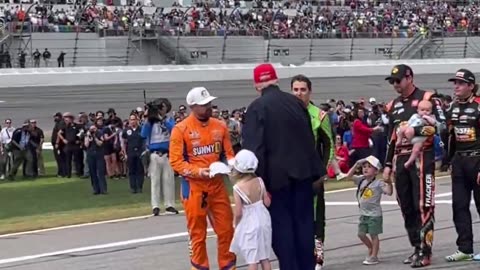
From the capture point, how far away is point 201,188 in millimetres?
7730

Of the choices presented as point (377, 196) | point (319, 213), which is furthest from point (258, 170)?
point (377, 196)

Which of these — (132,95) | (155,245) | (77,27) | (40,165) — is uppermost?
(77,27)

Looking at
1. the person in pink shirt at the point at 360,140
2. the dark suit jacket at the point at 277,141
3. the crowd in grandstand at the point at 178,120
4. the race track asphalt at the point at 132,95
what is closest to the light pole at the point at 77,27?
the race track asphalt at the point at 132,95

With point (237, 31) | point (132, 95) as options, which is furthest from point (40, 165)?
point (237, 31)

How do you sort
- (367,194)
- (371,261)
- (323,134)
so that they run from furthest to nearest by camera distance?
(367,194) < (371,261) < (323,134)

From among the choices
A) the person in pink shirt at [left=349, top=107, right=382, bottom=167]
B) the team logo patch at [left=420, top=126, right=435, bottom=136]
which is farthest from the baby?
the person in pink shirt at [left=349, top=107, right=382, bottom=167]

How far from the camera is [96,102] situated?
117ft

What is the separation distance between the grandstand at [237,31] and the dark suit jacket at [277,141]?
3440 centimetres

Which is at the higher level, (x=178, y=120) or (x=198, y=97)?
(x=198, y=97)

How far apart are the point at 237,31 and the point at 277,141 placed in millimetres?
41090

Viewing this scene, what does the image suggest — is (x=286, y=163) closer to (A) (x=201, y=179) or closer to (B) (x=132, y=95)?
(A) (x=201, y=179)

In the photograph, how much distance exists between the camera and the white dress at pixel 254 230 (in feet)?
22.2

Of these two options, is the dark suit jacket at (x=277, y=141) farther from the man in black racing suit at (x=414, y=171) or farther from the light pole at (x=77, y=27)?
the light pole at (x=77, y=27)

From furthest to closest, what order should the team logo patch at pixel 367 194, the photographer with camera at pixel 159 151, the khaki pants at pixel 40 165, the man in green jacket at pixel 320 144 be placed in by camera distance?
the khaki pants at pixel 40 165, the photographer with camera at pixel 159 151, the team logo patch at pixel 367 194, the man in green jacket at pixel 320 144
